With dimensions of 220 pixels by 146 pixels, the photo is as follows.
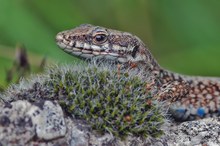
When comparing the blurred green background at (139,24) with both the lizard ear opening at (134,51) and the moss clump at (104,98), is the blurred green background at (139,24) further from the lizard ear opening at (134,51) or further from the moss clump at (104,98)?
the moss clump at (104,98)

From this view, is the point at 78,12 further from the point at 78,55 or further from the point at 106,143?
the point at 106,143

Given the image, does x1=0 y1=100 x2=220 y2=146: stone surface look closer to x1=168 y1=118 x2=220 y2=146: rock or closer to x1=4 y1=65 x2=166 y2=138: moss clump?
x1=4 y1=65 x2=166 y2=138: moss clump

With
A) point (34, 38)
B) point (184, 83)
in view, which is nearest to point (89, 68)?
point (184, 83)

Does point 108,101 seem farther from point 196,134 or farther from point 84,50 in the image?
point 84,50

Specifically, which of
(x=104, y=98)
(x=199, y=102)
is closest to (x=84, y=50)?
(x=104, y=98)

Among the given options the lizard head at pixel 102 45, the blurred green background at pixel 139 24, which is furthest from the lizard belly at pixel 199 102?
the blurred green background at pixel 139 24

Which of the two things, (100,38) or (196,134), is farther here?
(100,38)
